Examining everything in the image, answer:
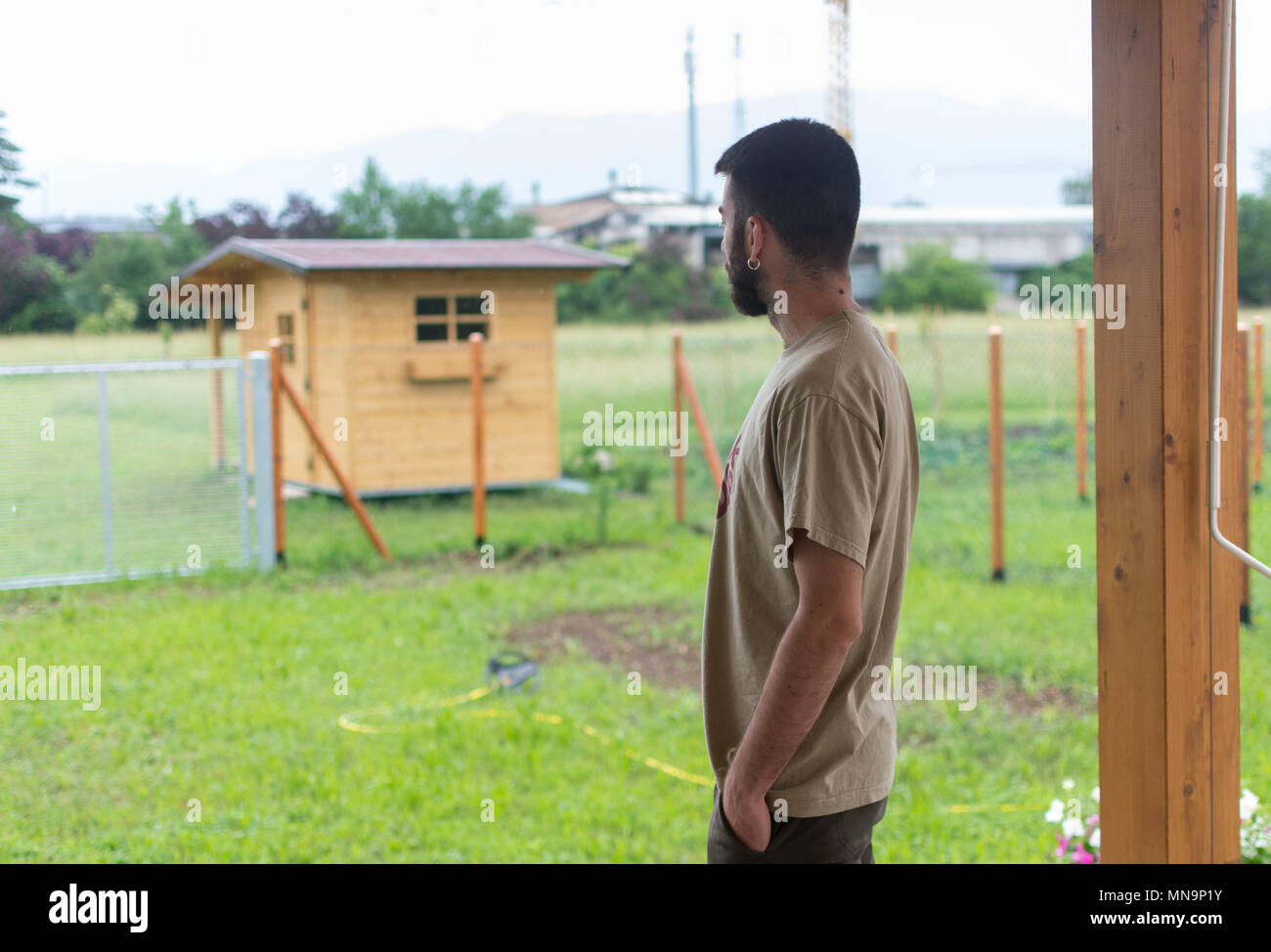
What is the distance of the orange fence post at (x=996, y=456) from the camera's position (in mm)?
6902

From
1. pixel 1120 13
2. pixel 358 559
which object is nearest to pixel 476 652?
pixel 358 559

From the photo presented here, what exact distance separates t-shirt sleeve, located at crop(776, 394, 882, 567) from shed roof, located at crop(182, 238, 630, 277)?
30.2 feet

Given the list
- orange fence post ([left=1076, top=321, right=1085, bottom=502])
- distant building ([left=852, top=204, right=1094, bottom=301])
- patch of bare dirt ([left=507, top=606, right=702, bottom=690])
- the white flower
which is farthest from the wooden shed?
distant building ([left=852, top=204, right=1094, bottom=301])

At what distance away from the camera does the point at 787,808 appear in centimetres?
168

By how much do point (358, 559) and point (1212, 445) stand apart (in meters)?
6.72

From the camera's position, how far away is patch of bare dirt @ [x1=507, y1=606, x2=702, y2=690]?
5625 mm

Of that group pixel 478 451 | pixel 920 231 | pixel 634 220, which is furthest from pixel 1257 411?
pixel 920 231

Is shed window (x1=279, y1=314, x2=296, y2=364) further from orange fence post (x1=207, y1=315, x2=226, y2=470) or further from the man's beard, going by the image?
the man's beard

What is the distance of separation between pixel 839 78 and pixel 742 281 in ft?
113

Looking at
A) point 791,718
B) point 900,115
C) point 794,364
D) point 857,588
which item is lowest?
point 791,718

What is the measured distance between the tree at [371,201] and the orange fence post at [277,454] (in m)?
20.5
